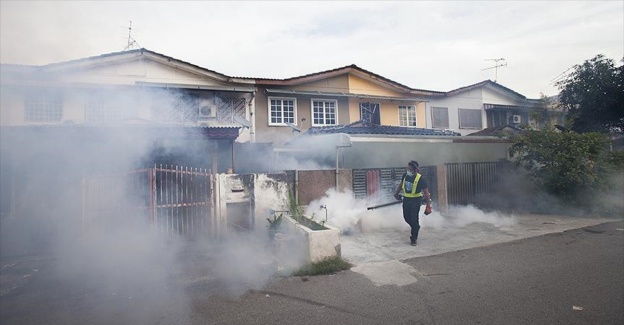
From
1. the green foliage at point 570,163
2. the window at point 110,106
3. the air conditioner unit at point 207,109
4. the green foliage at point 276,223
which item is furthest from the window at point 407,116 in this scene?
the window at point 110,106

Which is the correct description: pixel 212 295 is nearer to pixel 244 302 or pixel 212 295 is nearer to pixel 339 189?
pixel 244 302

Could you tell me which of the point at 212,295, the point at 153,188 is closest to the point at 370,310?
the point at 212,295

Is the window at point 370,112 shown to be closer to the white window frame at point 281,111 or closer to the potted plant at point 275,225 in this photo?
the white window frame at point 281,111

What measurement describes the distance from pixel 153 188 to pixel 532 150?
10778 millimetres

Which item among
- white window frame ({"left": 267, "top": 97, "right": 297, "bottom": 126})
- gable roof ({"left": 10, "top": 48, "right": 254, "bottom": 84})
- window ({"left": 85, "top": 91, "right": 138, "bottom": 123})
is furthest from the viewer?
white window frame ({"left": 267, "top": 97, "right": 297, "bottom": 126})

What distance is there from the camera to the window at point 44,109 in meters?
11.3

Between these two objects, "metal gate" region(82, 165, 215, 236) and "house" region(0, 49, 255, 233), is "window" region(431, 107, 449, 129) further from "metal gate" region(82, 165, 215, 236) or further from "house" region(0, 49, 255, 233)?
"metal gate" region(82, 165, 215, 236)

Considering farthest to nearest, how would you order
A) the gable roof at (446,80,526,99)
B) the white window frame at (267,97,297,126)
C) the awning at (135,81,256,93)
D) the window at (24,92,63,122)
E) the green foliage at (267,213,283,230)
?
the gable roof at (446,80,526,99), the white window frame at (267,97,297,126), the awning at (135,81,256,93), the window at (24,92,63,122), the green foliage at (267,213,283,230)

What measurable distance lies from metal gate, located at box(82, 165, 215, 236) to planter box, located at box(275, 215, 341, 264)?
2.31 m

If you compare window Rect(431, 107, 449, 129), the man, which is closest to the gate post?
the man

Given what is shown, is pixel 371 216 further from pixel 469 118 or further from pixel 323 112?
pixel 469 118

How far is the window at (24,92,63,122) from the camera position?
1127 centimetres

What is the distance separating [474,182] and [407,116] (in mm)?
7379

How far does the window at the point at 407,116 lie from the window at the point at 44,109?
1483 cm
